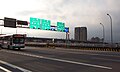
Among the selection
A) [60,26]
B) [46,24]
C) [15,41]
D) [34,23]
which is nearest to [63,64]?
[15,41]

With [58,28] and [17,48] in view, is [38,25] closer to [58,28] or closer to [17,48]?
[58,28]

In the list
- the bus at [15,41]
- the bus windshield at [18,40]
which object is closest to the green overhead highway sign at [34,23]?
the bus at [15,41]

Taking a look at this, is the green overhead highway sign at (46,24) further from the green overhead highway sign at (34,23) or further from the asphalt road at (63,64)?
the asphalt road at (63,64)

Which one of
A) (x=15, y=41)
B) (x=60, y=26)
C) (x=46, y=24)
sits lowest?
(x=15, y=41)

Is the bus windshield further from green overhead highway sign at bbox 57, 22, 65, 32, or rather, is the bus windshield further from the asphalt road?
green overhead highway sign at bbox 57, 22, 65, 32

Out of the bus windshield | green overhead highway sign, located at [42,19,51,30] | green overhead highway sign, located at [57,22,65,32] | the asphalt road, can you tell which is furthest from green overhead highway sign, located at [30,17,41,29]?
the asphalt road

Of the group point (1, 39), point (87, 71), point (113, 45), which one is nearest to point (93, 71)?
point (87, 71)

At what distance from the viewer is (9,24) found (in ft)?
156

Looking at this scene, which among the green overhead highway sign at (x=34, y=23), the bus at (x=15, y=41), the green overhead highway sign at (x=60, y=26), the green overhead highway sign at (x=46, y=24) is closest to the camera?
the bus at (x=15, y=41)

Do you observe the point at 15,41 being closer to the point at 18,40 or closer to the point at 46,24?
the point at 18,40

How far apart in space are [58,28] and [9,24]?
52.3 ft

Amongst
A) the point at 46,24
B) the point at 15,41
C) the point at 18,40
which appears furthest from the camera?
the point at 46,24

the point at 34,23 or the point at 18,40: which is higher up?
the point at 34,23

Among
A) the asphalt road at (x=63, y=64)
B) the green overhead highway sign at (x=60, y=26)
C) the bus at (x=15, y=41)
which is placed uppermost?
the green overhead highway sign at (x=60, y=26)
